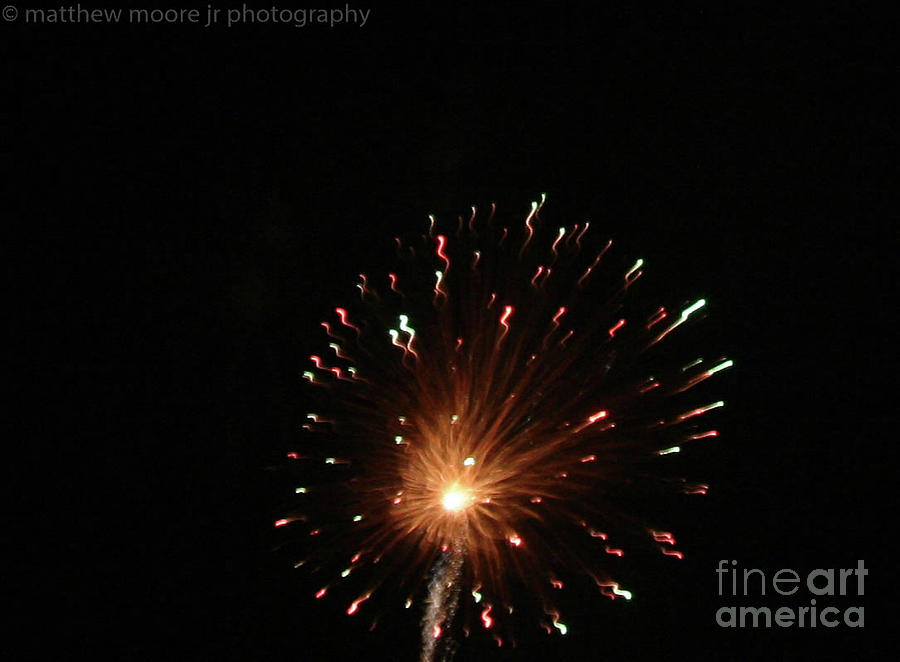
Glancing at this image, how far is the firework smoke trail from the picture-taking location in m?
5.60

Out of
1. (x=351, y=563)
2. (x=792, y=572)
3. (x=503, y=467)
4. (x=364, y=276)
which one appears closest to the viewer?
(x=351, y=563)

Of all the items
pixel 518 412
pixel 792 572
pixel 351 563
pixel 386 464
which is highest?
pixel 518 412

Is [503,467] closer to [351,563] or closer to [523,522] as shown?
[523,522]

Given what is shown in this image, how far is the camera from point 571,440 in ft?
17.8

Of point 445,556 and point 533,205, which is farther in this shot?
point 533,205

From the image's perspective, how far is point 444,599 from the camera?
220 inches

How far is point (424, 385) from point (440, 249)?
126 cm

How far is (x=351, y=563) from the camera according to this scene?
5.25 metres

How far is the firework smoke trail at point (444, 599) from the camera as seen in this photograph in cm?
560

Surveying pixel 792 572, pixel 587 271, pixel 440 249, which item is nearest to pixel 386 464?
pixel 440 249

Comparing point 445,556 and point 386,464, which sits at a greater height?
point 386,464

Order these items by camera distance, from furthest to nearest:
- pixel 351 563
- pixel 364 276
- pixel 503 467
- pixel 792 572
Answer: pixel 364 276
pixel 792 572
pixel 503 467
pixel 351 563

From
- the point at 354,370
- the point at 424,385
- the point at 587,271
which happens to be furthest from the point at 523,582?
the point at 587,271

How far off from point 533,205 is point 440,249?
1.21 metres
